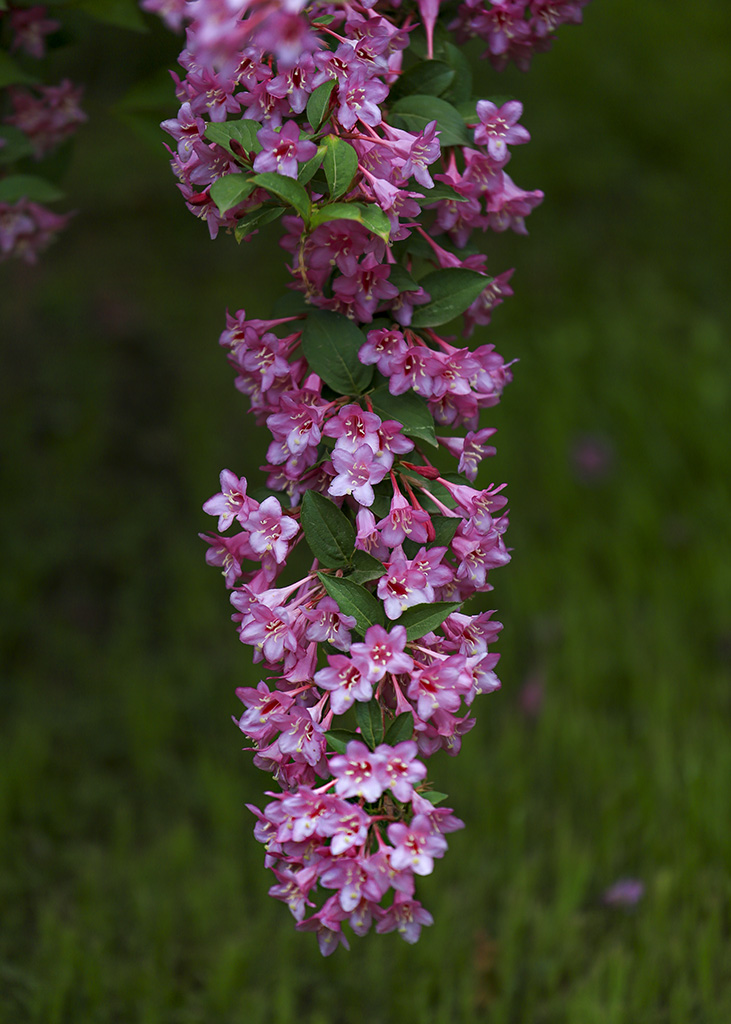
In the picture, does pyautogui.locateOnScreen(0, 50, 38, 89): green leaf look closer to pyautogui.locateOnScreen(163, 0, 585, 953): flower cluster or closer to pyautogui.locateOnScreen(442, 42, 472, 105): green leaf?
pyautogui.locateOnScreen(163, 0, 585, 953): flower cluster

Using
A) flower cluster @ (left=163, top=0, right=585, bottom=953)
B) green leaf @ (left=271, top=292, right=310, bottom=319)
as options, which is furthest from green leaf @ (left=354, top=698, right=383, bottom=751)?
green leaf @ (left=271, top=292, right=310, bottom=319)

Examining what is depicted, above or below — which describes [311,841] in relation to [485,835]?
above

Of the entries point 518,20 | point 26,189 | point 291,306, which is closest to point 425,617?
point 291,306

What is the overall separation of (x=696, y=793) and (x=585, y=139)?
3709 millimetres

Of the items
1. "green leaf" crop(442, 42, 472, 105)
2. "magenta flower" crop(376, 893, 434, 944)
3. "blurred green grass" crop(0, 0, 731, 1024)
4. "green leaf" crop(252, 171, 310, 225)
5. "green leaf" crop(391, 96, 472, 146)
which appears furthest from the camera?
"blurred green grass" crop(0, 0, 731, 1024)

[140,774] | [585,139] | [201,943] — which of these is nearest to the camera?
[201,943]

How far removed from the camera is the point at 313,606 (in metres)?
1.01

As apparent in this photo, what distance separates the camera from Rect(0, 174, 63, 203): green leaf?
1.37 meters

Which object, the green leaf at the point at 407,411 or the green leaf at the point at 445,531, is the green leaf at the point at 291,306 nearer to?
the green leaf at the point at 407,411

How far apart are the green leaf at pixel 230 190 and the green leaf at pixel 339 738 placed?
1.80 feet

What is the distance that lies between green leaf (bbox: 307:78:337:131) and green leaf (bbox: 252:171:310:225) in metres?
0.06

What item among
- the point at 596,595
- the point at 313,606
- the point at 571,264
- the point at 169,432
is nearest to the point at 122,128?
the point at 169,432

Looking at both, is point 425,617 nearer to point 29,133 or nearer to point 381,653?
point 381,653

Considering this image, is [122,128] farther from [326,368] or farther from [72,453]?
[326,368]
